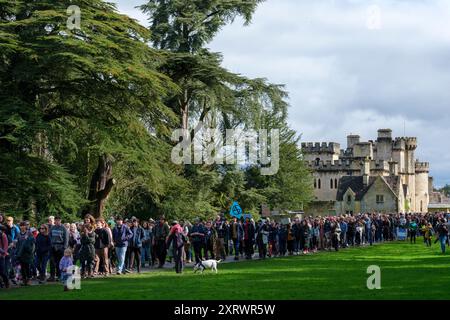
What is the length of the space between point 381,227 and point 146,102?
22.1 meters

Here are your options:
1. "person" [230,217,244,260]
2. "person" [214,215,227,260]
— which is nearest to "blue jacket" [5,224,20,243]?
"person" [214,215,227,260]

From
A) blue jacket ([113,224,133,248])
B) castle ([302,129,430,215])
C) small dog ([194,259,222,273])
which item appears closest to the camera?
small dog ([194,259,222,273])

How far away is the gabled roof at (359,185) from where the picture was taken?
104875mm

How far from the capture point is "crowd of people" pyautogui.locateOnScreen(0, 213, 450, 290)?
983 inches

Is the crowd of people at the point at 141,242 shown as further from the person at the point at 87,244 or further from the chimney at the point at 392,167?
the chimney at the point at 392,167

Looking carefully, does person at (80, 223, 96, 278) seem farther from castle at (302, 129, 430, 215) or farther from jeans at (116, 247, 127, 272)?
castle at (302, 129, 430, 215)

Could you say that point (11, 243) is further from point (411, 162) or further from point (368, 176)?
point (411, 162)

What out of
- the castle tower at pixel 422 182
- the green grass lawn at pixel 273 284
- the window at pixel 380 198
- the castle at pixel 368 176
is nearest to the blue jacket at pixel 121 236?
the green grass lawn at pixel 273 284

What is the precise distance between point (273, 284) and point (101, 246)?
7253 mm

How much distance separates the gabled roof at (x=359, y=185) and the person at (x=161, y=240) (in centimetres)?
7318

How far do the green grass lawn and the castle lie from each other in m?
74.7

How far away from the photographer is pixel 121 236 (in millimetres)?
27484

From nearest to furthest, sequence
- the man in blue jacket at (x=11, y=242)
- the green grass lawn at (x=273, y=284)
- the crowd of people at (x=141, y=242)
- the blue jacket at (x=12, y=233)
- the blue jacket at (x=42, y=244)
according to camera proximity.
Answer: the green grass lawn at (x=273, y=284)
the man in blue jacket at (x=11, y=242)
the crowd of people at (x=141, y=242)
the blue jacket at (x=12, y=233)
the blue jacket at (x=42, y=244)

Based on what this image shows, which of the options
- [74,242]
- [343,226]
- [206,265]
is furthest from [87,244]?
[343,226]
